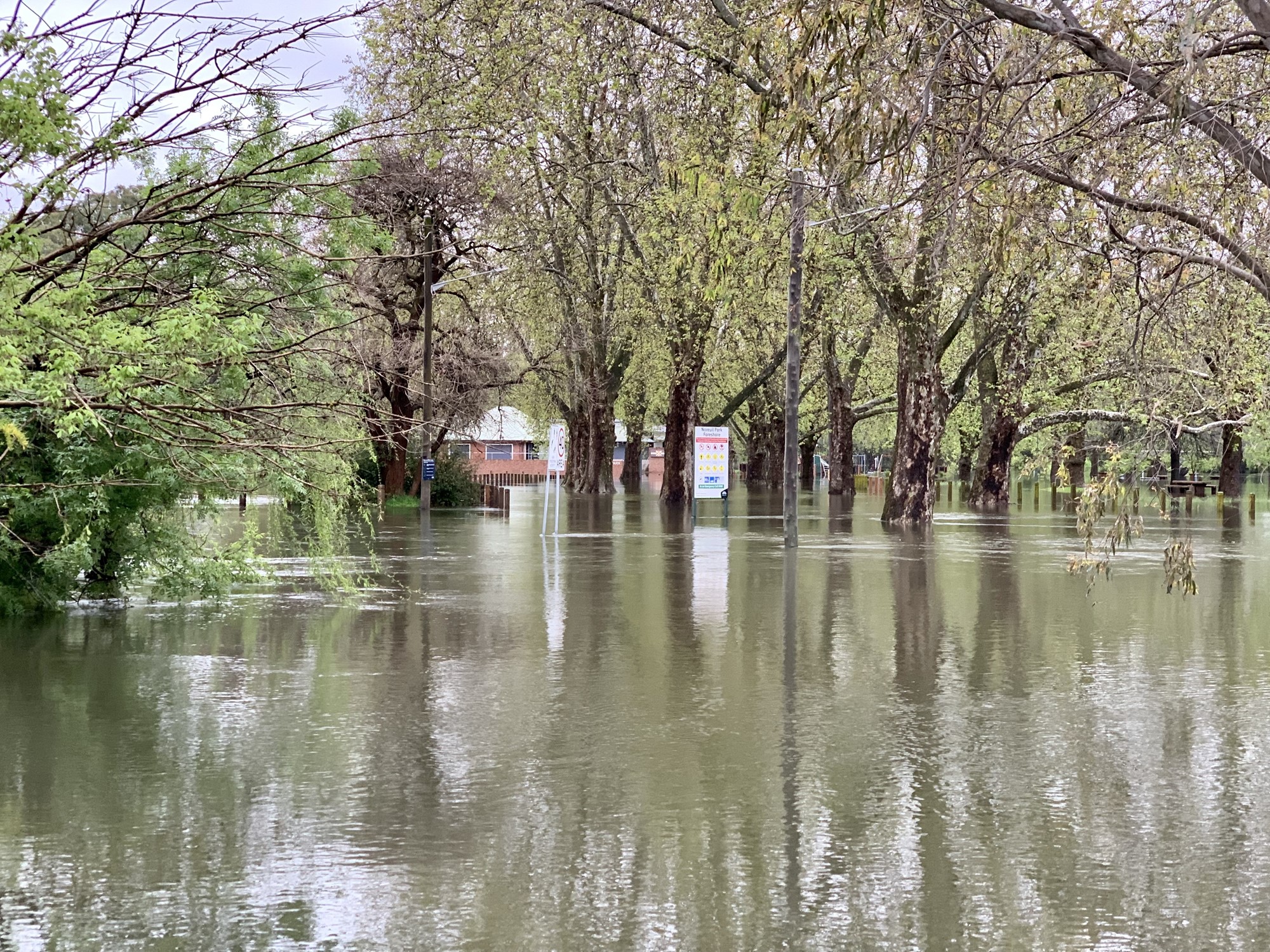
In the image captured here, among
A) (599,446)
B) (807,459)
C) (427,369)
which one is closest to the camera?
(427,369)

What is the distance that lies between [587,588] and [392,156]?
30068 mm

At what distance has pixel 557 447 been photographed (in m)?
42.0

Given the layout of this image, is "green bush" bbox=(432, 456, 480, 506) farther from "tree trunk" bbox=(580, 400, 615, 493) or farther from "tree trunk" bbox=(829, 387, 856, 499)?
"tree trunk" bbox=(829, 387, 856, 499)

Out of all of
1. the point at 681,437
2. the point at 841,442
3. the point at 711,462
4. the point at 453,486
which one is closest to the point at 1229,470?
the point at 841,442

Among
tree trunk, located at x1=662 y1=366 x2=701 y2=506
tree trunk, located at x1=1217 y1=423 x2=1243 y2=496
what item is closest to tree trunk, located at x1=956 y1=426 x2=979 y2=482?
tree trunk, located at x1=1217 y1=423 x2=1243 y2=496

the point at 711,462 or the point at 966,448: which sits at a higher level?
the point at 966,448

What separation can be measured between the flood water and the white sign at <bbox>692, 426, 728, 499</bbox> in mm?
20233

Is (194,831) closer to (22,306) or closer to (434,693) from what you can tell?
(22,306)

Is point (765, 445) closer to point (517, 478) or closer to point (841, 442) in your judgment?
point (841, 442)

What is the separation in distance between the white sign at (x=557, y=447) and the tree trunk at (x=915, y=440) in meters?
8.27

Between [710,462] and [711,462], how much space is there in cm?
2

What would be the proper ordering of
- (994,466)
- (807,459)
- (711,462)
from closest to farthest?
(711,462)
(994,466)
(807,459)

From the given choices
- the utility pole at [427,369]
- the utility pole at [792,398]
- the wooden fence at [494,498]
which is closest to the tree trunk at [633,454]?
the wooden fence at [494,498]

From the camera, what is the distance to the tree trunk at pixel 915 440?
41375 mm
